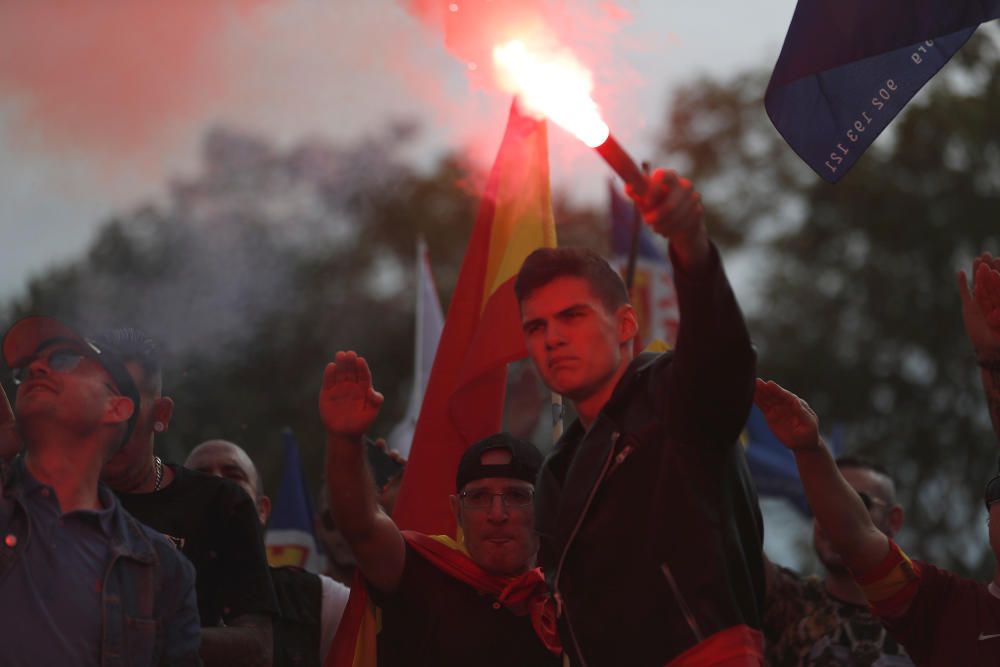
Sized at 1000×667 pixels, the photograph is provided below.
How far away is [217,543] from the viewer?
5.41 m

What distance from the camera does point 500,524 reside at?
18.5ft

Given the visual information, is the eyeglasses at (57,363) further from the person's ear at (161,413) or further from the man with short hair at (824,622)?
the man with short hair at (824,622)

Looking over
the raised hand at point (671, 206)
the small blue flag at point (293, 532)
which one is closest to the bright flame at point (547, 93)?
the raised hand at point (671, 206)

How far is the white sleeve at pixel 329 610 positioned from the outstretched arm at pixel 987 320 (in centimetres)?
253

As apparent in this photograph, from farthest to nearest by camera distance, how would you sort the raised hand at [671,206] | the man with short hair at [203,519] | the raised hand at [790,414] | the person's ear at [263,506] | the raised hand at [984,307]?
the person's ear at [263,506], the raised hand at [984,307], the man with short hair at [203,519], the raised hand at [790,414], the raised hand at [671,206]

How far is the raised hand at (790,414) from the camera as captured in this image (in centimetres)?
510

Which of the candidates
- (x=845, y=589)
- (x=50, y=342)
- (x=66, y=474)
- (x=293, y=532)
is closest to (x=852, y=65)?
(x=845, y=589)

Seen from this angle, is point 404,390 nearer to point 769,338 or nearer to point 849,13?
point 769,338

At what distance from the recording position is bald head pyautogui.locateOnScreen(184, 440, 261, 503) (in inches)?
264

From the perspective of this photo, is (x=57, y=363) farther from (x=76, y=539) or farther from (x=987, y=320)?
(x=987, y=320)

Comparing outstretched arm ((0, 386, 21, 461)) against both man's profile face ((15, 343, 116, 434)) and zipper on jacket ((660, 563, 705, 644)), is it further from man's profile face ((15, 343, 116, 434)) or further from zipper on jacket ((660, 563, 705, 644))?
zipper on jacket ((660, 563, 705, 644))

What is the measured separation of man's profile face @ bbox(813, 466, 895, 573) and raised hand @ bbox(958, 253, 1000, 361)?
3.41 ft

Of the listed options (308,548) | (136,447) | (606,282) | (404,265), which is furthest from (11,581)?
(404,265)

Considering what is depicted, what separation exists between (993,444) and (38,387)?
804 inches
